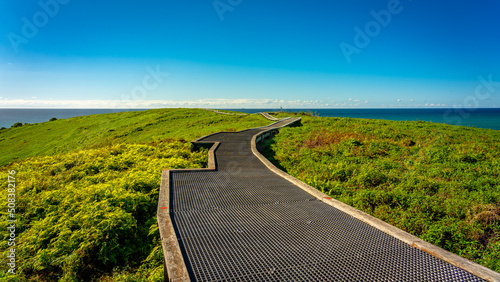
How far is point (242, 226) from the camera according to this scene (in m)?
4.18

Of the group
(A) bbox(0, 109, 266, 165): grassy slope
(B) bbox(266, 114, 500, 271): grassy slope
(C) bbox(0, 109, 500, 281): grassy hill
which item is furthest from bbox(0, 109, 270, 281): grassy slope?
(A) bbox(0, 109, 266, 165): grassy slope

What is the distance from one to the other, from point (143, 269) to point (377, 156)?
10.7m

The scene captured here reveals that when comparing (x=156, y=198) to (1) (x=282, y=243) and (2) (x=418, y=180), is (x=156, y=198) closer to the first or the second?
(1) (x=282, y=243)

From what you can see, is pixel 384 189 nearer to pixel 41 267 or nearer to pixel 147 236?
pixel 147 236

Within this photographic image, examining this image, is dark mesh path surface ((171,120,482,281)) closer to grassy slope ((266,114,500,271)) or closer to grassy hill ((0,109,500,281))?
grassy hill ((0,109,500,281))

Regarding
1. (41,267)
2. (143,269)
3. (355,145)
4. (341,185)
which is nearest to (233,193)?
(143,269)

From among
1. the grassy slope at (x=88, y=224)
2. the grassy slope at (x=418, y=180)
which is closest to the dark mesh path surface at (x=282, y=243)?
the grassy slope at (x=88, y=224)

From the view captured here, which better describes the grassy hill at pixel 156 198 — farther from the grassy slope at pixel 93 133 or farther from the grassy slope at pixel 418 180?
the grassy slope at pixel 93 133

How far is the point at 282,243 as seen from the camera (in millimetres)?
3668

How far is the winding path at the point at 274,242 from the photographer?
301 centimetres

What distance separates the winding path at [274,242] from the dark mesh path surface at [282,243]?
1cm

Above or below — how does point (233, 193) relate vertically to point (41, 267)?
above

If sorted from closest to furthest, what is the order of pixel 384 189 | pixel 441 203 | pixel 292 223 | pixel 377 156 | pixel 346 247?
pixel 346 247 → pixel 292 223 → pixel 441 203 → pixel 384 189 → pixel 377 156

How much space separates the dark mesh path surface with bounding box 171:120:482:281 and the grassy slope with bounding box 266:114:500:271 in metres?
2.00
